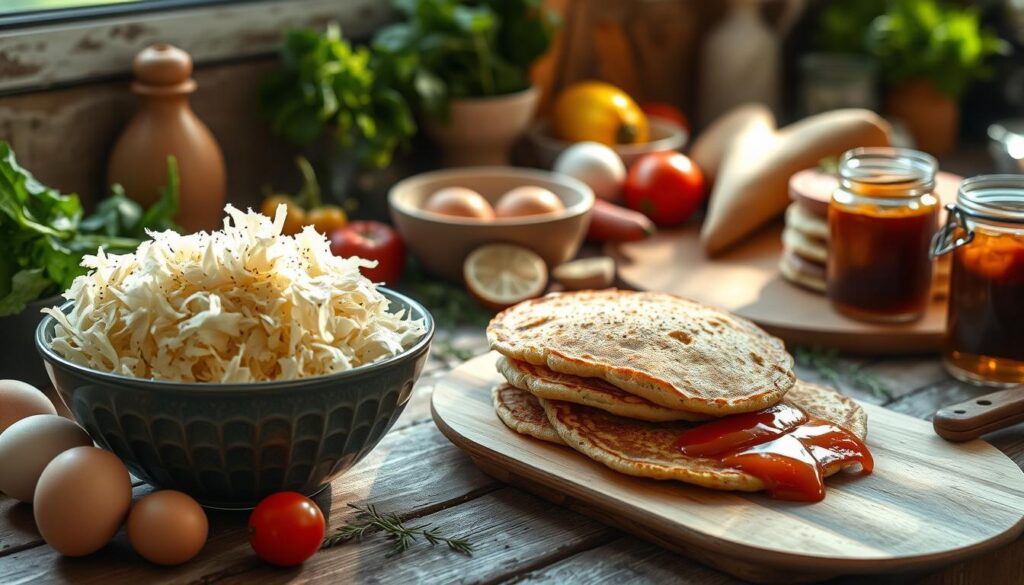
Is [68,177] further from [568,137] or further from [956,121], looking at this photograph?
[956,121]

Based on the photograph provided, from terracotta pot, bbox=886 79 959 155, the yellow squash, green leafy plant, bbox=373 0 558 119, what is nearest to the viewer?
green leafy plant, bbox=373 0 558 119

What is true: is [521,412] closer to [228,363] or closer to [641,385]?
[641,385]

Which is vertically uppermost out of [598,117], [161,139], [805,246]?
[161,139]

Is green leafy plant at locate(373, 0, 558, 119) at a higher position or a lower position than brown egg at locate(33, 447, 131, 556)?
higher

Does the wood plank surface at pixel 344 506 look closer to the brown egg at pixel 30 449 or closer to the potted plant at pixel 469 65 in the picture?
the brown egg at pixel 30 449

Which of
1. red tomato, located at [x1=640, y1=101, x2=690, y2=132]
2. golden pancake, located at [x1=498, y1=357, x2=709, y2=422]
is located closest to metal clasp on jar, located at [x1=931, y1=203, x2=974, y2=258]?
golden pancake, located at [x1=498, y1=357, x2=709, y2=422]

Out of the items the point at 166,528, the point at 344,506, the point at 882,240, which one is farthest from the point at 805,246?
the point at 166,528

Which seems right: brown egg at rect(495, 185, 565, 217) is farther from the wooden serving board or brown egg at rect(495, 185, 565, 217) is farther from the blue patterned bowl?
the blue patterned bowl
